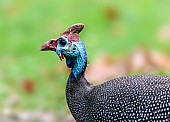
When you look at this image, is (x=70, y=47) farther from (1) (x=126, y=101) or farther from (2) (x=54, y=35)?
(2) (x=54, y=35)

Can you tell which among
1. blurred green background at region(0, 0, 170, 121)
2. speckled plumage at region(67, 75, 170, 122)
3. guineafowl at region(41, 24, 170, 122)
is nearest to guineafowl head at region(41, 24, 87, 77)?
guineafowl at region(41, 24, 170, 122)

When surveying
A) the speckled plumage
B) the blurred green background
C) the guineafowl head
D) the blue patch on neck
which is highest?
the blurred green background

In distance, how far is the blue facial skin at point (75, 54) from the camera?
6.93 metres

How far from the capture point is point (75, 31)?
6.97m

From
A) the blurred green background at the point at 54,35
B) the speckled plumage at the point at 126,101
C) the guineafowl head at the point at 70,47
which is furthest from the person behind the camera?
the blurred green background at the point at 54,35

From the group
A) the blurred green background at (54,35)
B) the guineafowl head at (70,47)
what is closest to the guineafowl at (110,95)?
the guineafowl head at (70,47)

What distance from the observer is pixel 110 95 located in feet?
22.3

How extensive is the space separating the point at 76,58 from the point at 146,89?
566 millimetres

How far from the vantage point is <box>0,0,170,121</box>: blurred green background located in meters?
9.94

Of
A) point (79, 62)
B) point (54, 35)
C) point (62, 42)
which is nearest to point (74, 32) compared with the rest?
point (62, 42)

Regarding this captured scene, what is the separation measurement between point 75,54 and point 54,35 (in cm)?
520

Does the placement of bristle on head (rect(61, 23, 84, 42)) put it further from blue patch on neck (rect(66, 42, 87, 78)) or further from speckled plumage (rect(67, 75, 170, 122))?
speckled plumage (rect(67, 75, 170, 122))

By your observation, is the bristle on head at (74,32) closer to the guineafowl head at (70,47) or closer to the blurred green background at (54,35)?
the guineafowl head at (70,47)

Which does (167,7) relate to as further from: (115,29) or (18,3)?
(18,3)
